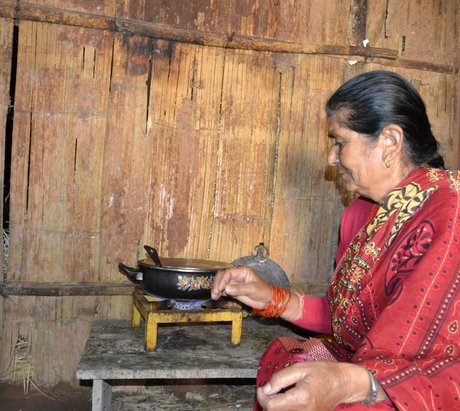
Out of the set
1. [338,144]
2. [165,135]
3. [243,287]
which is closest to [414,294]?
[338,144]

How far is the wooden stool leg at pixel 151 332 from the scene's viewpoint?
2613mm

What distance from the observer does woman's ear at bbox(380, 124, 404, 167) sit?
1754 millimetres

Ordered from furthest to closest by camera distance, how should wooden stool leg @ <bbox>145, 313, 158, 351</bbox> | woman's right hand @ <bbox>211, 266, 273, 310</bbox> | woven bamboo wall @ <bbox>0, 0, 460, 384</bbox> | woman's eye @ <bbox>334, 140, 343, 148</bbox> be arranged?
woven bamboo wall @ <bbox>0, 0, 460, 384</bbox> → wooden stool leg @ <bbox>145, 313, 158, 351</bbox> → woman's right hand @ <bbox>211, 266, 273, 310</bbox> → woman's eye @ <bbox>334, 140, 343, 148</bbox>

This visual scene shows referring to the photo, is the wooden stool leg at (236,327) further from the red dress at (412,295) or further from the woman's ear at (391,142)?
the woman's ear at (391,142)

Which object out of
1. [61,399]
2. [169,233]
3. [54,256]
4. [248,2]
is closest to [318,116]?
[248,2]

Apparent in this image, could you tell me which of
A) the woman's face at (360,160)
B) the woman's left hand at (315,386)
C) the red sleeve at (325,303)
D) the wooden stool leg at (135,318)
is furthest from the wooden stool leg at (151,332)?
the woman's left hand at (315,386)

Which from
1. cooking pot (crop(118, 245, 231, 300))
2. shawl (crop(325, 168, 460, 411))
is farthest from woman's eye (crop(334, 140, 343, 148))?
cooking pot (crop(118, 245, 231, 300))

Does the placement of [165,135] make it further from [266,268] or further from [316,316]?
[316,316]

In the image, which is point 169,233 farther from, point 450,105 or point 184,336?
point 450,105

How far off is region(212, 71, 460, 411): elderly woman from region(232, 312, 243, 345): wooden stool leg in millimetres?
545

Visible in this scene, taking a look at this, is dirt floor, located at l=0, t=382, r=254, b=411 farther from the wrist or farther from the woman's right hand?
the wrist

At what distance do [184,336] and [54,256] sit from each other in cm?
95

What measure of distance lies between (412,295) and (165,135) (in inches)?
84.4

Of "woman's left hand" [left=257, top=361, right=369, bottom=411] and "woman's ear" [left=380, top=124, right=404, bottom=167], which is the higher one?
"woman's ear" [left=380, top=124, right=404, bottom=167]
